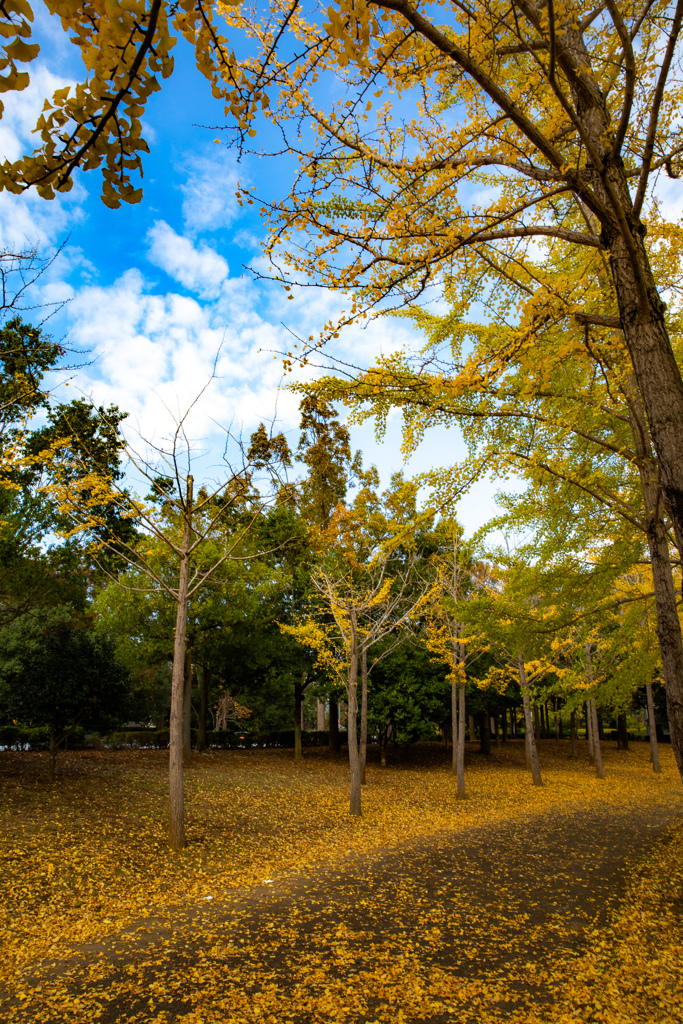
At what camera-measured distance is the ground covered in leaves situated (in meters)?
3.88

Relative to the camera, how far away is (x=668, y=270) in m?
6.95

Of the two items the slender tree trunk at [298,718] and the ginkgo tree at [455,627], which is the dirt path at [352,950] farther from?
the slender tree trunk at [298,718]

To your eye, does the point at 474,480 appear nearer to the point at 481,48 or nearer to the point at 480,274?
the point at 480,274

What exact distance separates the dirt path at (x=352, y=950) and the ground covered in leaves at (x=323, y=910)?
0.07ft

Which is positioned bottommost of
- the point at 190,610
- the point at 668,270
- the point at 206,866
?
the point at 206,866

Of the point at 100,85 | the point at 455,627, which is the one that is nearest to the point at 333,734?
the point at 455,627

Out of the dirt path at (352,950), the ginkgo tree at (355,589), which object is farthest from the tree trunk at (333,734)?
the dirt path at (352,950)

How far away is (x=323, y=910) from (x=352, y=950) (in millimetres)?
1203

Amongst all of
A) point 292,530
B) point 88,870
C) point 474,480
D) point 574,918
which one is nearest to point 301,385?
point 474,480

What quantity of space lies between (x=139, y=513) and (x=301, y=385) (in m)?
4.40

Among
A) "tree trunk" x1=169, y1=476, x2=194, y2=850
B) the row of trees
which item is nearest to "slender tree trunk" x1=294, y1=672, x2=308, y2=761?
the row of trees

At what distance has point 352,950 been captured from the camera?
15.6 ft

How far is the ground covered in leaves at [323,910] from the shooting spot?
12.7ft

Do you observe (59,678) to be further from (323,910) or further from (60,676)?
(323,910)
